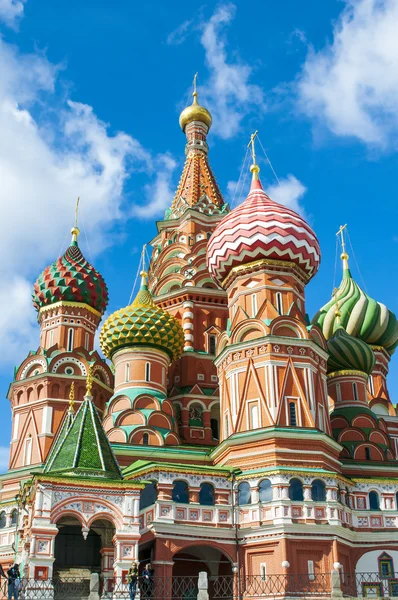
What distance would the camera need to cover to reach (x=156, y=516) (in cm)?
2133

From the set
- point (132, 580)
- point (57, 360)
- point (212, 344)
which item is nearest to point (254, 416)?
point (212, 344)

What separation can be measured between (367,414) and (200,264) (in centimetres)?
965

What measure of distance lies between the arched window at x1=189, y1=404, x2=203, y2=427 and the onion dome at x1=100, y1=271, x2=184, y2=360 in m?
2.16

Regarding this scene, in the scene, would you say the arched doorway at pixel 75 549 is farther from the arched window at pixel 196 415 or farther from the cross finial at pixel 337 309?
the cross finial at pixel 337 309

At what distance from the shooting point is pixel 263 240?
26.6 m

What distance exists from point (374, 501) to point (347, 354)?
6.14 meters

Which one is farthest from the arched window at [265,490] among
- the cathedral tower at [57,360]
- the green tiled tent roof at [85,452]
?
the cathedral tower at [57,360]

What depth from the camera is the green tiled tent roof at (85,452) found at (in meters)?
19.1

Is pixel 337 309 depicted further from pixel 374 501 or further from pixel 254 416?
pixel 374 501

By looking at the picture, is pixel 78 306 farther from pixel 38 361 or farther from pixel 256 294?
pixel 256 294

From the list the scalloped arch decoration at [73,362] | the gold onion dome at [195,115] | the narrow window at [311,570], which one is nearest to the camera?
the narrow window at [311,570]

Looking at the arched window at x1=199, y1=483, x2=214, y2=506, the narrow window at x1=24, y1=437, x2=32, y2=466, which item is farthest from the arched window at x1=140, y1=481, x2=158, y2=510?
the narrow window at x1=24, y1=437, x2=32, y2=466

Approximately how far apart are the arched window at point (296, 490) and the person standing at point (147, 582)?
5399mm

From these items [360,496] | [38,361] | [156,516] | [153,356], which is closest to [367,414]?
[360,496]
